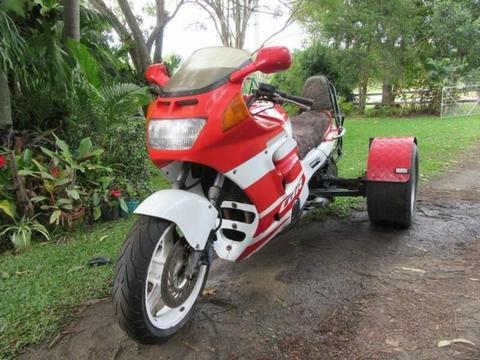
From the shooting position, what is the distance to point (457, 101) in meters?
14.4

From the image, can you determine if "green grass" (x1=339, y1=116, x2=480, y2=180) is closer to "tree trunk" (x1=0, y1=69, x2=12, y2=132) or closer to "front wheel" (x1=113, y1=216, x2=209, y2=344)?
"front wheel" (x1=113, y1=216, x2=209, y2=344)

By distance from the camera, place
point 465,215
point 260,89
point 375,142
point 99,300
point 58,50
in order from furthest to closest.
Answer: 1. point 58,50
2. point 465,215
3. point 375,142
4. point 99,300
5. point 260,89

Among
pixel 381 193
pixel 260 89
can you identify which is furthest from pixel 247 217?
pixel 381 193

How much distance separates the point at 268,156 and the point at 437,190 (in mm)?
3348

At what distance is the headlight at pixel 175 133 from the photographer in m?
1.97

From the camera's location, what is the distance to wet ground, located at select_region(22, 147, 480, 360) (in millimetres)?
2082

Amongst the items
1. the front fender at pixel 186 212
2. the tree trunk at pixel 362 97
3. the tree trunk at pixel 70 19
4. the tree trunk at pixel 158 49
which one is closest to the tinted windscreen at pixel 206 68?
the front fender at pixel 186 212

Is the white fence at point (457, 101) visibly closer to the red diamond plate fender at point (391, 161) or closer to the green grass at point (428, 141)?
the green grass at point (428, 141)

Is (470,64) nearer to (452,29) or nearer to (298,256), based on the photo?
(452,29)

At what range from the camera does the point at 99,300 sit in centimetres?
266

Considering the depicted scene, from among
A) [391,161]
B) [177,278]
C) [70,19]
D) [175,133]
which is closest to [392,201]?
[391,161]

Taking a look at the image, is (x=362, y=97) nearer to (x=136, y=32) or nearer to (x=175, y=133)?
(x=136, y=32)

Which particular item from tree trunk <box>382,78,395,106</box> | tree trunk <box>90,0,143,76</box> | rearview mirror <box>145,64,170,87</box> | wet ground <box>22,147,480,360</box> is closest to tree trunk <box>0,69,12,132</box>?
rearview mirror <box>145,64,170,87</box>

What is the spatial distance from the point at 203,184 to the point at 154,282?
693 mm
